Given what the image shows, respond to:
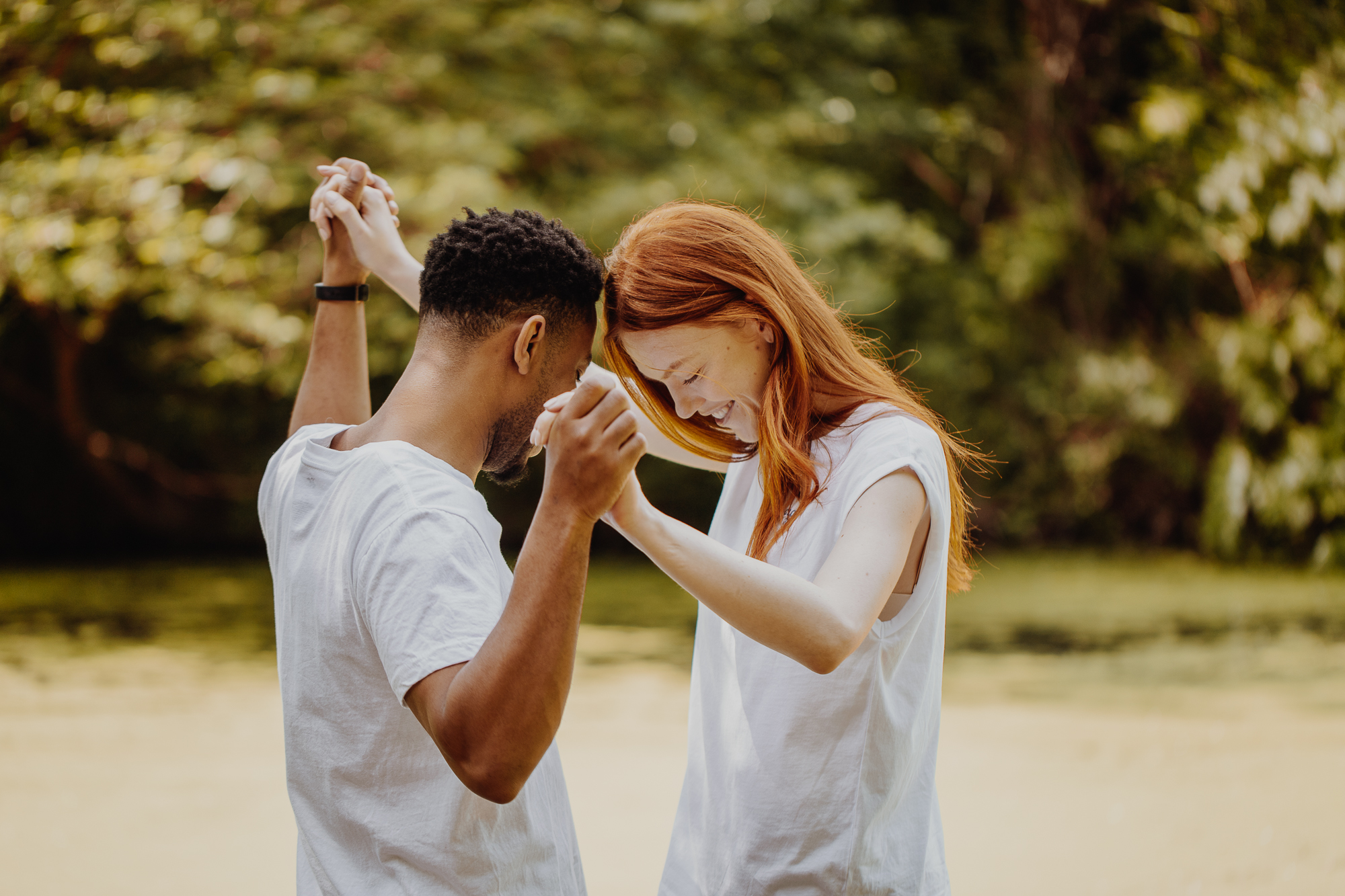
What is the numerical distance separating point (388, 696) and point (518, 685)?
289mm

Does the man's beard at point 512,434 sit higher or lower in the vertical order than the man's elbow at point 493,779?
higher

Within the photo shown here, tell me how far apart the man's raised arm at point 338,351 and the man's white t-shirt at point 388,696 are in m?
0.59

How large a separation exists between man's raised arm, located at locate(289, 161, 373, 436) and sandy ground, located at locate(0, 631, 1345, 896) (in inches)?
113

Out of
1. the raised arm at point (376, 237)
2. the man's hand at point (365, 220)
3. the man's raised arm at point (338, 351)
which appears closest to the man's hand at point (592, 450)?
the raised arm at point (376, 237)

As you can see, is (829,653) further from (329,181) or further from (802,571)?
(329,181)

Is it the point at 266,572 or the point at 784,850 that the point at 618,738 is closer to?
the point at 784,850

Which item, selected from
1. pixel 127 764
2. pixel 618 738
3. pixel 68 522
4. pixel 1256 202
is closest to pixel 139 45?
pixel 127 764

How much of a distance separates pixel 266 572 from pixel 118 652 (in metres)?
4.80

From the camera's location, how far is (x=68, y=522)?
14.8 metres

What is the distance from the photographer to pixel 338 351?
7.00 feet

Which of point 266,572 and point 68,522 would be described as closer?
point 266,572

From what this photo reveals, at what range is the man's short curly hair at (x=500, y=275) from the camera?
1.64m

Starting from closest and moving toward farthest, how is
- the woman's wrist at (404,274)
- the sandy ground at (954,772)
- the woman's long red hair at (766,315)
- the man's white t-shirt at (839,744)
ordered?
the man's white t-shirt at (839,744), the woman's long red hair at (766,315), the woman's wrist at (404,274), the sandy ground at (954,772)

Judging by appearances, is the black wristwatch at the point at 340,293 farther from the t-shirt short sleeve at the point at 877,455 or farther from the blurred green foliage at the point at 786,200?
the blurred green foliage at the point at 786,200
